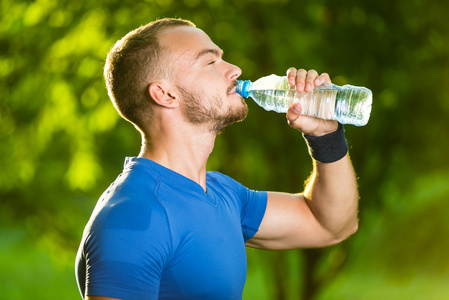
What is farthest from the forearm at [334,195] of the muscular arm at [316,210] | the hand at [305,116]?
the hand at [305,116]

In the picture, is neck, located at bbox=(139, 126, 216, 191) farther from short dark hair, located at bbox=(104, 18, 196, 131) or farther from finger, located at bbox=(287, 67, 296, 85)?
→ finger, located at bbox=(287, 67, 296, 85)

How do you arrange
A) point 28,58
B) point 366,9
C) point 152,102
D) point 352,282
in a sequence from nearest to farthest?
point 152,102 → point 366,9 → point 28,58 → point 352,282

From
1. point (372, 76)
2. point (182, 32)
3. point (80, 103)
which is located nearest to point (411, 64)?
point (372, 76)

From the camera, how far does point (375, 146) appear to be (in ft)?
13.2

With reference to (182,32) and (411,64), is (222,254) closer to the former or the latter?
(182,32)

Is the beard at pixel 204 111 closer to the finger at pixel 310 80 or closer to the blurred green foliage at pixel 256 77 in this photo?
the finger at pixel 310 80

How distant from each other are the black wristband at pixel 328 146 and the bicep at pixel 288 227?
0.24 meters

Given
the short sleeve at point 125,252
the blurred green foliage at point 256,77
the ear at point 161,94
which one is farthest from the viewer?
the blurred green foliage at point 256,77

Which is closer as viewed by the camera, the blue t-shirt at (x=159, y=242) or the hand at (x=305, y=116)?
the blue t-shirt at (x=159, y=242)

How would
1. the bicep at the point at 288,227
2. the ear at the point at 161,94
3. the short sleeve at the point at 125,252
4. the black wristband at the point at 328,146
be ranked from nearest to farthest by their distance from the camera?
the short sleeve at the point at 125,252 → the ear at the point at 161,94 → the black wristband at the point at 328,146 → the bicep at the point at 288,227

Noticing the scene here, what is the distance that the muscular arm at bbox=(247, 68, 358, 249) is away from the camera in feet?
6.64

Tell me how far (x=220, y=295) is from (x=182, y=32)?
0.81 metres

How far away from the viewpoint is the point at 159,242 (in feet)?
4.88

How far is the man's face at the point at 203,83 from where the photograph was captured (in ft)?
5.84
